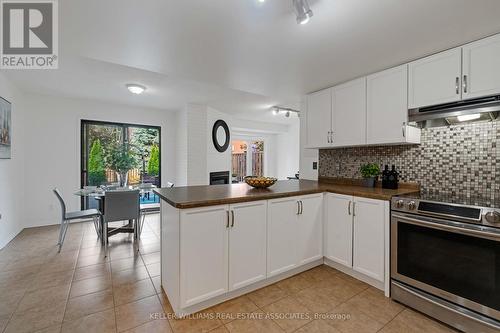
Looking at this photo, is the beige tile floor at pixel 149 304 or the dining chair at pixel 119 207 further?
the dining chair at pixel 119 207

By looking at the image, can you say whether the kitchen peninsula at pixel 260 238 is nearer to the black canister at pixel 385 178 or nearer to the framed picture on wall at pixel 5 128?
the black canister at pixel 385 178

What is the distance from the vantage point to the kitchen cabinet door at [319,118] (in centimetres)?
302

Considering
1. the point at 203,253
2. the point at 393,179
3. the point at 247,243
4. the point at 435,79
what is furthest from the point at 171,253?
the point at 435,79

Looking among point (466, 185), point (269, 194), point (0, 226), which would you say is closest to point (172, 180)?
point (0, 226)

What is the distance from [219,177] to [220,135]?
1.00 m

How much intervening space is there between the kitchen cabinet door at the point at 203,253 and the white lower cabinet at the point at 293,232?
498 mm

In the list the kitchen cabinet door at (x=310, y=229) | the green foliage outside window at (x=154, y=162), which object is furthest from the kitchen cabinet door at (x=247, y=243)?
the green foliage outside window at (x=154, y=162)

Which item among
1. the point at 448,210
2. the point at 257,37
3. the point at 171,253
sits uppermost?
the point at 257,37

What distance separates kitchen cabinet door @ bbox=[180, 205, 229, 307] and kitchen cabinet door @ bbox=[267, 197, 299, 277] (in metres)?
0.48

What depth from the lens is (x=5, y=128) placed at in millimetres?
3131

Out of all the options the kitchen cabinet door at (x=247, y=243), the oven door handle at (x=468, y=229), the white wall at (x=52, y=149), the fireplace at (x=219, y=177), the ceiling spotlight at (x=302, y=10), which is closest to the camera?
the ceiling spotlight at (x=302, y=10)

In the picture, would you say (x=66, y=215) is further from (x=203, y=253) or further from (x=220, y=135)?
(x=220, y=135)

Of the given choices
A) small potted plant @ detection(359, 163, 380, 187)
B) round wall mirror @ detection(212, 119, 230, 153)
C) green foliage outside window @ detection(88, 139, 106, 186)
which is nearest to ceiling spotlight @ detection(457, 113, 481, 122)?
small potted plant @ detection(359, 163, 380, 187)

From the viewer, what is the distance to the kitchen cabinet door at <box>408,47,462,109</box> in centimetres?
197
